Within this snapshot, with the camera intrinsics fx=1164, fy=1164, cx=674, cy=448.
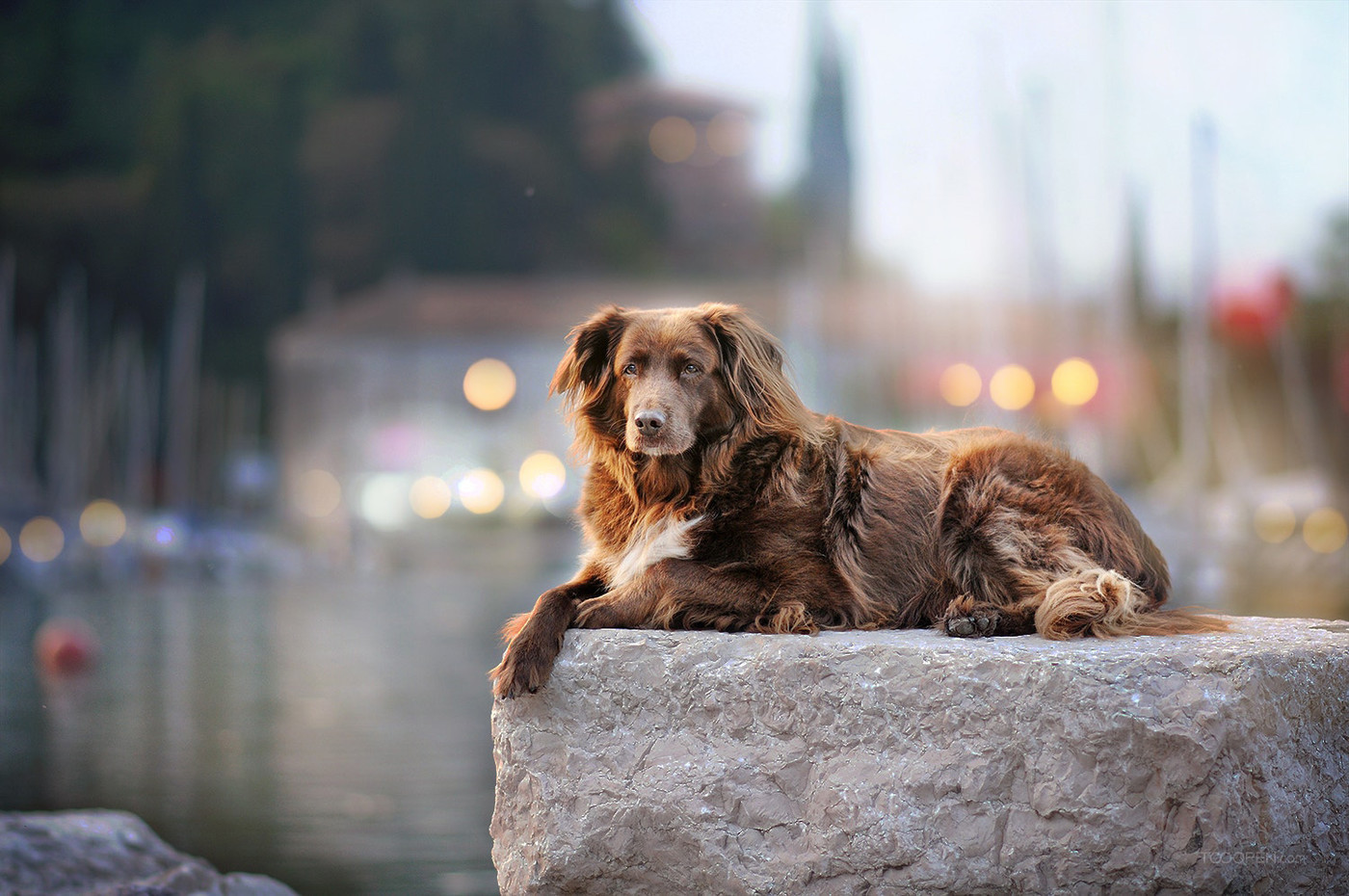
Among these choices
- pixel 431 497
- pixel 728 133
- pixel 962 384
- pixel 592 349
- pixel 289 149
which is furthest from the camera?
pixel 289 149

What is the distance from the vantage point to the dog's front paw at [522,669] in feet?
11.4

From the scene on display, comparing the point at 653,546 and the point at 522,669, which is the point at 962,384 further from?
the point at 522,669

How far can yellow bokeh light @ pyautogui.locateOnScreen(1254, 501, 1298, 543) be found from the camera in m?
23.6

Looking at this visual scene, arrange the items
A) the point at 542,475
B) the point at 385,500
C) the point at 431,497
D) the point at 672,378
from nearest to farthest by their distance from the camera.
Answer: the point at 672,378 → the point at 542,475 → the point at 431,497 → the point at 385,500

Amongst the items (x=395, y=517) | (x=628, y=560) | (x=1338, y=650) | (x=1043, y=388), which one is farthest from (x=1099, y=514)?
(x=395, y=517)

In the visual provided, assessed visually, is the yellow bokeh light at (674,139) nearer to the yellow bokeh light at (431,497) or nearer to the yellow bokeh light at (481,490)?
the yellow bokeh light at (481,490)

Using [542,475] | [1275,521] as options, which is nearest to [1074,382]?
[1275,521]

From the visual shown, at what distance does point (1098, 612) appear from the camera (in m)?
3.58

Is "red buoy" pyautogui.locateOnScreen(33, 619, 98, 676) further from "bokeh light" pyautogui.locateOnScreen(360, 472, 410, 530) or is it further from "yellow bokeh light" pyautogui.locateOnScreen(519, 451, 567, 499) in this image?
"bokeh light" pyautogui.locateOnScreen(360, 472, 410, 530)

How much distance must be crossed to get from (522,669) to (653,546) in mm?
562

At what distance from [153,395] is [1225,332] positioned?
28.7m

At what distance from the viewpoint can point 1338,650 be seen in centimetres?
350

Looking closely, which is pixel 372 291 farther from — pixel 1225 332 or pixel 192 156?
pixel 1225 332

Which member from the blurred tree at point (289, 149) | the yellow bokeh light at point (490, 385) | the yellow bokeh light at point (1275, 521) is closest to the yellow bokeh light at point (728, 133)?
the blurred tree at point (289, 149)
